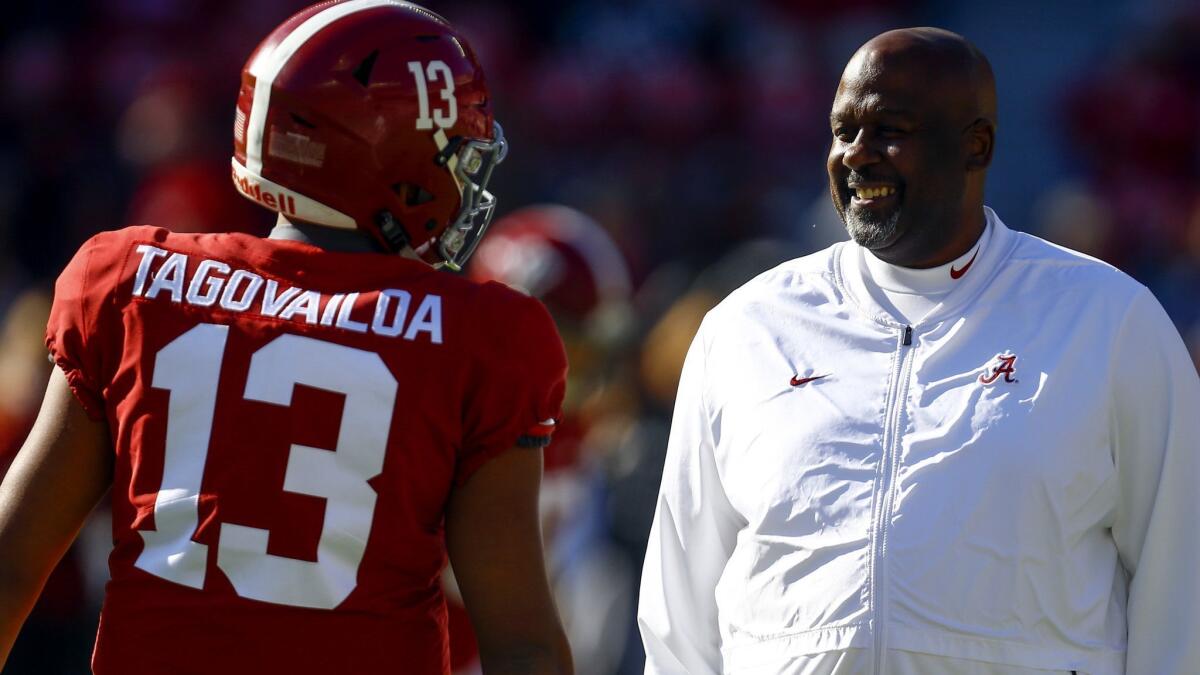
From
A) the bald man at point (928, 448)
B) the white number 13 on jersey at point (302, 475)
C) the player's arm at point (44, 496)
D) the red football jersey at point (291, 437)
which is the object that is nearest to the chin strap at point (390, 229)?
the red football jersey at point (291, 437)

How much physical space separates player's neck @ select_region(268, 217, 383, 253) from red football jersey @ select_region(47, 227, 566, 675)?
0.07 m

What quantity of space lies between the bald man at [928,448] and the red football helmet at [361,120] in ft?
2.64

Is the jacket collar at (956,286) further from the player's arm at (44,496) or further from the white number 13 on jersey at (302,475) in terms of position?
the player's arm at (44,496)

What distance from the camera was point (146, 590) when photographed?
96.3 inches

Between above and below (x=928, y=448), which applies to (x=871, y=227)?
above

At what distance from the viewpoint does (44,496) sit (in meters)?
2.52

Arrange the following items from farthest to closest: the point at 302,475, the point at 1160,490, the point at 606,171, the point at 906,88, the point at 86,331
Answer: the point at 606,171, the point at 906,88, the point at 1160,490, the point at 86,331, the point at 302,475

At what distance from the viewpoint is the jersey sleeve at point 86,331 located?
2.50m

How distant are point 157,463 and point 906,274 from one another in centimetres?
139

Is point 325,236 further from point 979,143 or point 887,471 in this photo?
point 979,143

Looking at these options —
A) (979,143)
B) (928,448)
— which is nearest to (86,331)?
(928,448)

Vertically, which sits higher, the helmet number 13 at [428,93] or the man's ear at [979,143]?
the helmet number 13 at [428,93]

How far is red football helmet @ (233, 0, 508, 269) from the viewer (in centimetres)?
257

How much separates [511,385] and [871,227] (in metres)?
0.96
